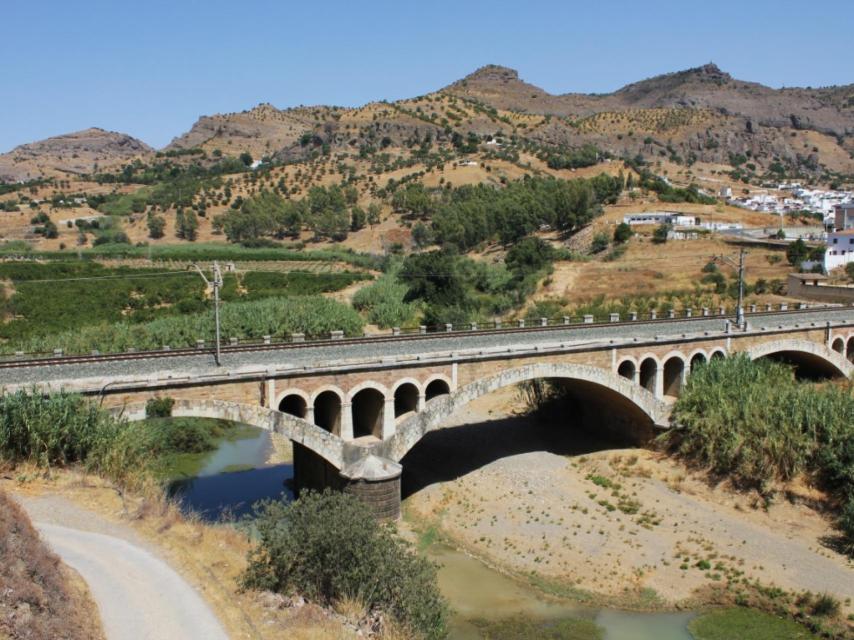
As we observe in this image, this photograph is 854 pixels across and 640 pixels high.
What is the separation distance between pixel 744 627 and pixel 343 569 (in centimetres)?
1203

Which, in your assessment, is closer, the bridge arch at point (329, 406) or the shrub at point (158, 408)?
the shrub at point (158, 408)

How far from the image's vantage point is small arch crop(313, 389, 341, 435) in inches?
917

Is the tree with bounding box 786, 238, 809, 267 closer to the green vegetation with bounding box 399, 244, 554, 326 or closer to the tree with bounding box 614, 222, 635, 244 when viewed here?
the tree with bounding box 614, 222, 635, 244

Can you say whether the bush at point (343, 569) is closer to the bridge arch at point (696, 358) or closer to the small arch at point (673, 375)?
the small arch at point (673, 375)

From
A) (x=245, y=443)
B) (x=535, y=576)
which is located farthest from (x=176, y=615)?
(x=245, y=443)

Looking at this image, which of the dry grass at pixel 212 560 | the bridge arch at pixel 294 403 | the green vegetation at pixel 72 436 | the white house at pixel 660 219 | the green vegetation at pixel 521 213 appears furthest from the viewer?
the green vegetation at pixel 521 213

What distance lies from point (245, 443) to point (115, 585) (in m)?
25.2

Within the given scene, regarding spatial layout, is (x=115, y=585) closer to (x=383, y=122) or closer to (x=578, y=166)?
(x=578, y=166)

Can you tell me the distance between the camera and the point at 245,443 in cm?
3688

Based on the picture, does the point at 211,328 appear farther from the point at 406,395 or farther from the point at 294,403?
the point at 294,403

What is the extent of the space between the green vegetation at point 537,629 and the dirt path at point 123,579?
32.0ft

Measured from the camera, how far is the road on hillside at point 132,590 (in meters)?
10.9

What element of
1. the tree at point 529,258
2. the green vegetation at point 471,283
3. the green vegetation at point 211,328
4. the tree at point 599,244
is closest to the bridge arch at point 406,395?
the green vegetation at point 211,328

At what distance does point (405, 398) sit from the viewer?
25.7m
